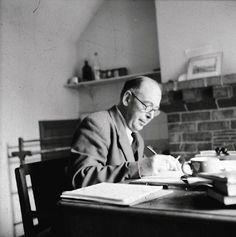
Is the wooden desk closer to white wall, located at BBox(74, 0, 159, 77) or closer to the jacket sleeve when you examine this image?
the jacket sleeve

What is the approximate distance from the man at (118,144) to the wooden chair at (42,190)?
16cm

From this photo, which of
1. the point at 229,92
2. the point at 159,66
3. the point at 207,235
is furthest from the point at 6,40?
the point at 207,235

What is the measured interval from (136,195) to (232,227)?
30 cm

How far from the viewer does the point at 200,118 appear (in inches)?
134

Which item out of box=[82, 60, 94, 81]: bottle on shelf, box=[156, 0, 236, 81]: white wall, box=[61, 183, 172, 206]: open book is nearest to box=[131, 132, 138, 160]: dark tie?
box=[61, 183, 172, 206]: open book

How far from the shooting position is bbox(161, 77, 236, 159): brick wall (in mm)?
3246

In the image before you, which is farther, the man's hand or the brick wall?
the brick wall

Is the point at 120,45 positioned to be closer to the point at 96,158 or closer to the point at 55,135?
the point at 55,135

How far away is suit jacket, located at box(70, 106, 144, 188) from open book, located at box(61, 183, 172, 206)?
23 cm

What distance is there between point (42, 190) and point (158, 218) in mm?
790

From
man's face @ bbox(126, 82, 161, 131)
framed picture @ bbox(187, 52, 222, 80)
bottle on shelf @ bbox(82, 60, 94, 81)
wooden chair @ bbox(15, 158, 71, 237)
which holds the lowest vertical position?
wooden chair @ bbox(15, 158, 71, 237)

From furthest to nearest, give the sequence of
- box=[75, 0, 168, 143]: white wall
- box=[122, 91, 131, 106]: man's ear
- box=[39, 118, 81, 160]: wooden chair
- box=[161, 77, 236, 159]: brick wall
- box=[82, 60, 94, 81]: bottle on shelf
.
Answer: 1. box=[82, 60, 94, 81]: bottle on shelf
2. box=[75, 0, 168, 143]: white wall
3. box=[39, 118, 81, 160]: wooden chair
4. box=[161, 77, 236, 159]: brick wall
5. box=[122, 91, 131, 106]: man's ear

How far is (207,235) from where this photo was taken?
0.86 metres

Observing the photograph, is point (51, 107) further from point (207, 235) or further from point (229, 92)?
point (207, 235)
